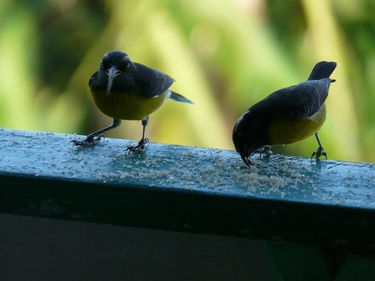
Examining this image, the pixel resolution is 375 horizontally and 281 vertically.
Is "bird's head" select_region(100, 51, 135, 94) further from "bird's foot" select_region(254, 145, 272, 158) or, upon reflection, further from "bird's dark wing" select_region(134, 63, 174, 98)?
"bird's foot" select_region(254, 145, 272, 158)

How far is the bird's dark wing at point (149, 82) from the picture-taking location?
2.17 metres

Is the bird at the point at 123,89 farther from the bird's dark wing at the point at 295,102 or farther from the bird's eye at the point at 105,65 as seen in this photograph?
the bird's dark wing at the point at 295,102

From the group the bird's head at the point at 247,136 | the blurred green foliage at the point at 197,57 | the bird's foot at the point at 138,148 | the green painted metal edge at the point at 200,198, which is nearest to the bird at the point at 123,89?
the bird's head at the point at 247,136

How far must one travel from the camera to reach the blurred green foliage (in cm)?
476

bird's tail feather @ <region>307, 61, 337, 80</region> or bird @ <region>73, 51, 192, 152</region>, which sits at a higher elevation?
bird's tail feather @ <region>307, 61, 337, 80</region>

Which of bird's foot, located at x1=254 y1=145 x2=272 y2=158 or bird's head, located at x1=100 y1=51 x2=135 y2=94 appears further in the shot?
bird's head, located at x1=100 y1=51 x2=135 y2=94

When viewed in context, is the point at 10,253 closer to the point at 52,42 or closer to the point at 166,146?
the point at 166,146

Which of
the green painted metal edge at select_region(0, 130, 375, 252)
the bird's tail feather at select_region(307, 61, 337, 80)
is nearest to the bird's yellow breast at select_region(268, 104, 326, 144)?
the bird's tail feather at select_region(307, 61, 337, 80)

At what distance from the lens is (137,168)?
1.36 metres

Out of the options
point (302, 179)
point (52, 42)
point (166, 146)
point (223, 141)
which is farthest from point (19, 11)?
point (302, 179)

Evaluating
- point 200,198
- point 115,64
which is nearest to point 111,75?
point 115,64

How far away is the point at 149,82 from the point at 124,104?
0.49 feet

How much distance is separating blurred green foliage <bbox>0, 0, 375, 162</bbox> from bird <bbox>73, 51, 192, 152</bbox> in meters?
2.41

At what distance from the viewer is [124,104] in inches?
83.0
